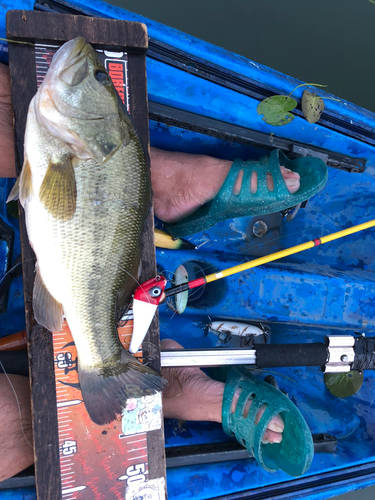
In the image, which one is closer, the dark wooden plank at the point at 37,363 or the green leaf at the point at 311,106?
the dark wooden plank at the point at 37,363

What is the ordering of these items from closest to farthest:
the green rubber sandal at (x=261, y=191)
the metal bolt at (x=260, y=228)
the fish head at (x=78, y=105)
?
the fish head at (x=78, y=105), the green rubber sandal at (x=261, y=191), the metal bolt at (x=260, y=228)

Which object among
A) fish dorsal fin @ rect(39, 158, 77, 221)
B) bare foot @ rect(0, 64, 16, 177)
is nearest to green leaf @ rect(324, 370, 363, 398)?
fish dorsal fin @ rect(39, 158, 77, 221)

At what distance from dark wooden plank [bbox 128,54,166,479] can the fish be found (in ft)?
0.60

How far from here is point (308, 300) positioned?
2.23 m

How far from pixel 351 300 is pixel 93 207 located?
6.25 ft

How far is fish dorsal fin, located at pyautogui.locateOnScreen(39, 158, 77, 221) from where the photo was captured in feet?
3.47

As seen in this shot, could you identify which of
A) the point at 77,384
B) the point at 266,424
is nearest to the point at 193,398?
the point at 266,424

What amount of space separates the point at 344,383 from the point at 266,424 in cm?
91

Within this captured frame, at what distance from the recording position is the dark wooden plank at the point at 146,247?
1.38 metres

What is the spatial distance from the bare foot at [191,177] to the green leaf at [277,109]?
26 cm

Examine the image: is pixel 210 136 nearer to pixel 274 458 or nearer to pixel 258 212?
pixel 258 212

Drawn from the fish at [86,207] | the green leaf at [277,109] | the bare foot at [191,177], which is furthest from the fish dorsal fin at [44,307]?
the green leaf at [277,109]

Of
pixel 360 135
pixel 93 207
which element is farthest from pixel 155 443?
pixel 360 135

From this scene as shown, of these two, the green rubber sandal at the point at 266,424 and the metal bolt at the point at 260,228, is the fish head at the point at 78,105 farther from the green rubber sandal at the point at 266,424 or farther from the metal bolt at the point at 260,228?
the metal bolt at the point at 260,228
